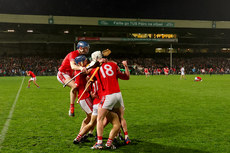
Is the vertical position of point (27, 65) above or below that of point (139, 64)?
below

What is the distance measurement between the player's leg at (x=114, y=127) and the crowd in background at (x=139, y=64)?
152 feet

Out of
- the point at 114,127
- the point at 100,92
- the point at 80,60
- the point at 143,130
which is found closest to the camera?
the point at 114,127

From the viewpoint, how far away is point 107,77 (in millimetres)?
5598

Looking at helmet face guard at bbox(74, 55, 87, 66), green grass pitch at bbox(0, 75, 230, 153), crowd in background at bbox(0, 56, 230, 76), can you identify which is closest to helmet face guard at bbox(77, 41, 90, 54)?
helmet face guard at bbox(74, 55, 87, 66)

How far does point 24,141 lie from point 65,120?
2638mm

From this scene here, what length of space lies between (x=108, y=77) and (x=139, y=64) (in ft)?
185

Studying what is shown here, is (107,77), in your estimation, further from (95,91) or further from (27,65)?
(27,65)

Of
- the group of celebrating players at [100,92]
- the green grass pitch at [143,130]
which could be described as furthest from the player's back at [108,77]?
the green grass pitch at [143,130]

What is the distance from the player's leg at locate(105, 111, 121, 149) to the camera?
567 cm

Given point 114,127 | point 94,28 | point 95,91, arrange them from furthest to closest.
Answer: point 94,28 → point 95,91 → point 114,127

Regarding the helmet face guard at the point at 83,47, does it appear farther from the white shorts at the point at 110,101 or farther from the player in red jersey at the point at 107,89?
the white shorts at the point at 110,101

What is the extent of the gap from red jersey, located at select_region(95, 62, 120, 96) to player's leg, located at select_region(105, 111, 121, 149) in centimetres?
56

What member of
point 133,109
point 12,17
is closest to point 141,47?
point 12,17

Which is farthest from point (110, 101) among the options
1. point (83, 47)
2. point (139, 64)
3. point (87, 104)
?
point (139, 64)
